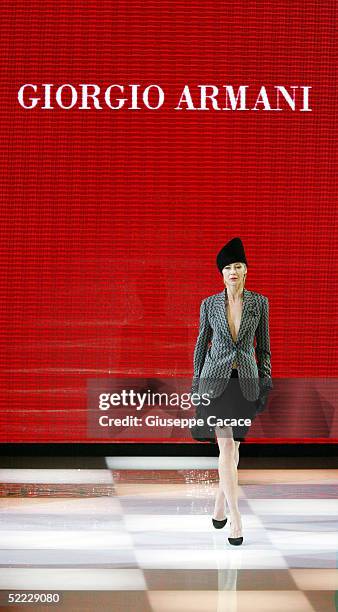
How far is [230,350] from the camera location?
16.8 ft

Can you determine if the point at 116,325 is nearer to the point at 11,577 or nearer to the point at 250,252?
the point at 250,252

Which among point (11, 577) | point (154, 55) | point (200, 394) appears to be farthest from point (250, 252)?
point (11, 577)

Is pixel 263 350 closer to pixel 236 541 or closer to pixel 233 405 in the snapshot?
pixel 233 405

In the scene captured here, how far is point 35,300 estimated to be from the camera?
718cm

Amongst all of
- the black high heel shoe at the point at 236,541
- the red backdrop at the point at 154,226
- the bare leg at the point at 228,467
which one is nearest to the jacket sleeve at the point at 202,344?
the bare leg at the point at 228,467

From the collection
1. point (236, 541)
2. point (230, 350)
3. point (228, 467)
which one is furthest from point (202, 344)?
point (236, 541)

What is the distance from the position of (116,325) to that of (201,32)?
1.72 meters

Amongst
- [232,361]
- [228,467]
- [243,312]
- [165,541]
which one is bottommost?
[165,541]

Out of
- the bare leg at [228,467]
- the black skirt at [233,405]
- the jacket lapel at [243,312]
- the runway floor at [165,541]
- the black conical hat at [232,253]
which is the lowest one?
the runway floor at [165,541]

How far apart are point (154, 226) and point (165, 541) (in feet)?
7.67

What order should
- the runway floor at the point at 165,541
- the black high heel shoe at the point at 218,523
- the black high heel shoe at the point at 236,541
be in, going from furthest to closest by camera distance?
the black high heel shoe at the point at 218,523, the black high heel shoe at the point at 236,541, the runway floor at the point at 165,541

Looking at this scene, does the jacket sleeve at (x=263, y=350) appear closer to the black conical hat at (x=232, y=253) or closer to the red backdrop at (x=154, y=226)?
the black conical hat at (x=232, y=253)

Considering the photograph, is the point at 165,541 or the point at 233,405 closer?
the point at 233,405

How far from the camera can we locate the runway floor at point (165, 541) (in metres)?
4.53
